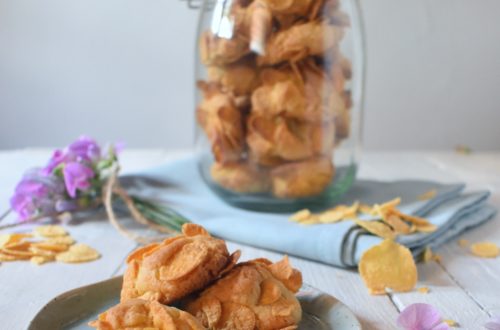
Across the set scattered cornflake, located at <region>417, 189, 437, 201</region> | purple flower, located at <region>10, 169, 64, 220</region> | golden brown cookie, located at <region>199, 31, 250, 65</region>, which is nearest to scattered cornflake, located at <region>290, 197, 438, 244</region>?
scattered cornflake, located at <region>417, 189, 437, 201</region>

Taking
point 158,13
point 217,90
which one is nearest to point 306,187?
point 217,90

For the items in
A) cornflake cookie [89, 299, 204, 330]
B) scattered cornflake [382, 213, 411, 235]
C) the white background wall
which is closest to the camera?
cornflake cookie [89, 299, 204, 330]

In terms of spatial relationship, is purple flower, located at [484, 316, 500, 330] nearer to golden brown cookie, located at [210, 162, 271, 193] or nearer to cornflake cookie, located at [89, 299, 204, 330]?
cornflake cookie, located at [89, 299, 204, 330]

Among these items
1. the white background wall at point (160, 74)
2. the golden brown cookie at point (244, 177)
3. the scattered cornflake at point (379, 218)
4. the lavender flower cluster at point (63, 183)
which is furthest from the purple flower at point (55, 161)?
the white background wall at point (160, 74)

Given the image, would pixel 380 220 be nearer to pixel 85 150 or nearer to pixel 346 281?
pixel 346 281

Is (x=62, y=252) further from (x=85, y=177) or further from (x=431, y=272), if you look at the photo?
(x=431, y=272)

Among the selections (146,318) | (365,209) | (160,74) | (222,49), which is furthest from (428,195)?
(160,74)
